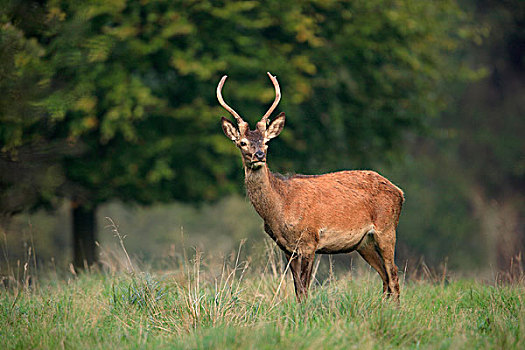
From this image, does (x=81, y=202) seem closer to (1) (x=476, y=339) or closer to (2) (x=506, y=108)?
(1) (x=476, y=339)

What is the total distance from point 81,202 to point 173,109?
Answer: 235cm

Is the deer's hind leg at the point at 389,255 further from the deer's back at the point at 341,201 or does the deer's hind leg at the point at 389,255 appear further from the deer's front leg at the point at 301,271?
the deer's front leg at the point at 301,271

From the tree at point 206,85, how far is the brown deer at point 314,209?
4316 millimetres

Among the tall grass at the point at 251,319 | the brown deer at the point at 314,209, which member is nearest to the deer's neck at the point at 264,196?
the brown deer at the point at 314,209

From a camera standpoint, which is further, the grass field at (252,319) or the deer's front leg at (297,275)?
the deer's front leg at (297,275)

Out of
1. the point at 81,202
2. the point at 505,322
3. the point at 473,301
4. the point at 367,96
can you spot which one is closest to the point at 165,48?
the point at 81,202

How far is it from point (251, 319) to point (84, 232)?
8.15 m

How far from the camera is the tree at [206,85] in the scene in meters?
11.5

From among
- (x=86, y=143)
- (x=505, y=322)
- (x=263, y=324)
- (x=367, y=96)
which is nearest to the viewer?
(x=263, y=324)

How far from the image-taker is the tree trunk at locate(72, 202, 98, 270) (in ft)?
44.1

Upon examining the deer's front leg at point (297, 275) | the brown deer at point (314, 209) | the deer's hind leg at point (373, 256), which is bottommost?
the deer's hind leg at point (373, 256)

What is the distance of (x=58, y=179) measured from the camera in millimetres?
11695

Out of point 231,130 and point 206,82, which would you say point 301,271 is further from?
point 206,82

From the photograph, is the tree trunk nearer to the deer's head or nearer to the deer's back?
the deer's head
